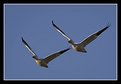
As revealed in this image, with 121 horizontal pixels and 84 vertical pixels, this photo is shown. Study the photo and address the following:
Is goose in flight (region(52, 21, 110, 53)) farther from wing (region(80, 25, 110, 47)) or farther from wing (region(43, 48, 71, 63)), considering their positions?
wing (region(43, 48, 71, 63))

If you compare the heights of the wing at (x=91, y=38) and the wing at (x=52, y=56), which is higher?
the wing at (x=91, y=38)

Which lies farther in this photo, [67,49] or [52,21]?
[52,21]

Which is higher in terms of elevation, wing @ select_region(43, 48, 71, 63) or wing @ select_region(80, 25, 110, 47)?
wing @ select_region(80, 25, 110, 47)

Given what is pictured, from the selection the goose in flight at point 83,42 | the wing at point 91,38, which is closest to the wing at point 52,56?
the goose in flight at point 83,42

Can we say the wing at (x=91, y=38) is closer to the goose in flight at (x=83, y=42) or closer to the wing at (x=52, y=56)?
the goose in flight at (x=83, y=42)

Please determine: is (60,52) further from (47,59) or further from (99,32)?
(99,32)

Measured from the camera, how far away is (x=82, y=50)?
3130 centimetres

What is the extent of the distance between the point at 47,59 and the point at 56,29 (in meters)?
2.54

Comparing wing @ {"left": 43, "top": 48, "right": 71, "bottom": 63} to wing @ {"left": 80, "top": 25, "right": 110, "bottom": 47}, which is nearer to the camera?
wing @ {"left": 43, "top": 48, "right": 71, "bottom": 63}

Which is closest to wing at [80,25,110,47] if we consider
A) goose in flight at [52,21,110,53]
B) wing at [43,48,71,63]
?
goose in flight at [52,21,110,53]

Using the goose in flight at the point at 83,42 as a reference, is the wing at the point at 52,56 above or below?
below

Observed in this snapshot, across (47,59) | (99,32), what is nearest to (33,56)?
(47,59)

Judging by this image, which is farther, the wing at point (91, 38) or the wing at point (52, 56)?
the wing at point (91, 38)

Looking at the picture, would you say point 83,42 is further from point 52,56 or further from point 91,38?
point 52,56
